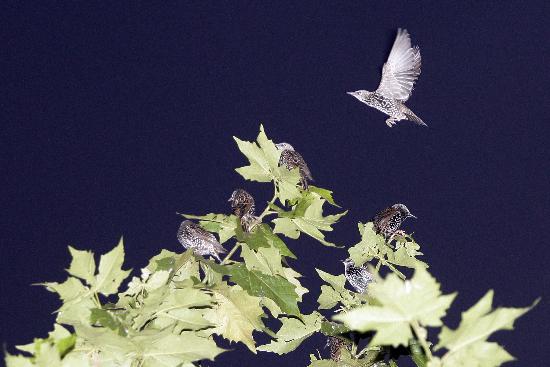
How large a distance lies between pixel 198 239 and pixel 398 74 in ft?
2.84

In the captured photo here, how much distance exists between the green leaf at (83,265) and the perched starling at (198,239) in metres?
0.17

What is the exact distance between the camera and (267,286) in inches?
22.6

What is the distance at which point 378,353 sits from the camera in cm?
66

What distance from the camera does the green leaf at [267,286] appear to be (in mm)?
559

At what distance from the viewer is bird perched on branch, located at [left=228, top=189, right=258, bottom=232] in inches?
24.0

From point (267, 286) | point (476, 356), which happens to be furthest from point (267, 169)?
point (476, 356)

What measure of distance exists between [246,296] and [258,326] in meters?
0.03

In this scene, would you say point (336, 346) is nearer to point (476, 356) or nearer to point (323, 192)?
point (323, 192)

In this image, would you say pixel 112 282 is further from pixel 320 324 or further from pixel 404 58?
pixel 404 58

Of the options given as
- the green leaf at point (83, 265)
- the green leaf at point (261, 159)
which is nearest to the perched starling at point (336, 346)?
the green leaf at point (261, 159)

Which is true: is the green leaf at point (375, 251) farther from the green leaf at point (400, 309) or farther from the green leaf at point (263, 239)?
the green leaf at point (400, 309)

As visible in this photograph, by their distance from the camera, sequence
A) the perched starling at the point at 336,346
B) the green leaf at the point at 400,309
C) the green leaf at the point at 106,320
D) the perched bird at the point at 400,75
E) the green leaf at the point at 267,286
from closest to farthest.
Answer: the green leaf at the point at 400,309 → the green leaf at the point at 106,320 → the green leaf at the point at 267,286 → the perched starling at the point at 336,346 → the perched bird at the point at 400,75

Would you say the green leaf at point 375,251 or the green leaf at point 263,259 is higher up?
the green leaf at point 375,251

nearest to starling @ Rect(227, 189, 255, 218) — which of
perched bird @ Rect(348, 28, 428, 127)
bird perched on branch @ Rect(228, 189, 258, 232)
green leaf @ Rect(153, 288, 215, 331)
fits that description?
bird perched on branch @ Rect(228, 189, 258, 232)
